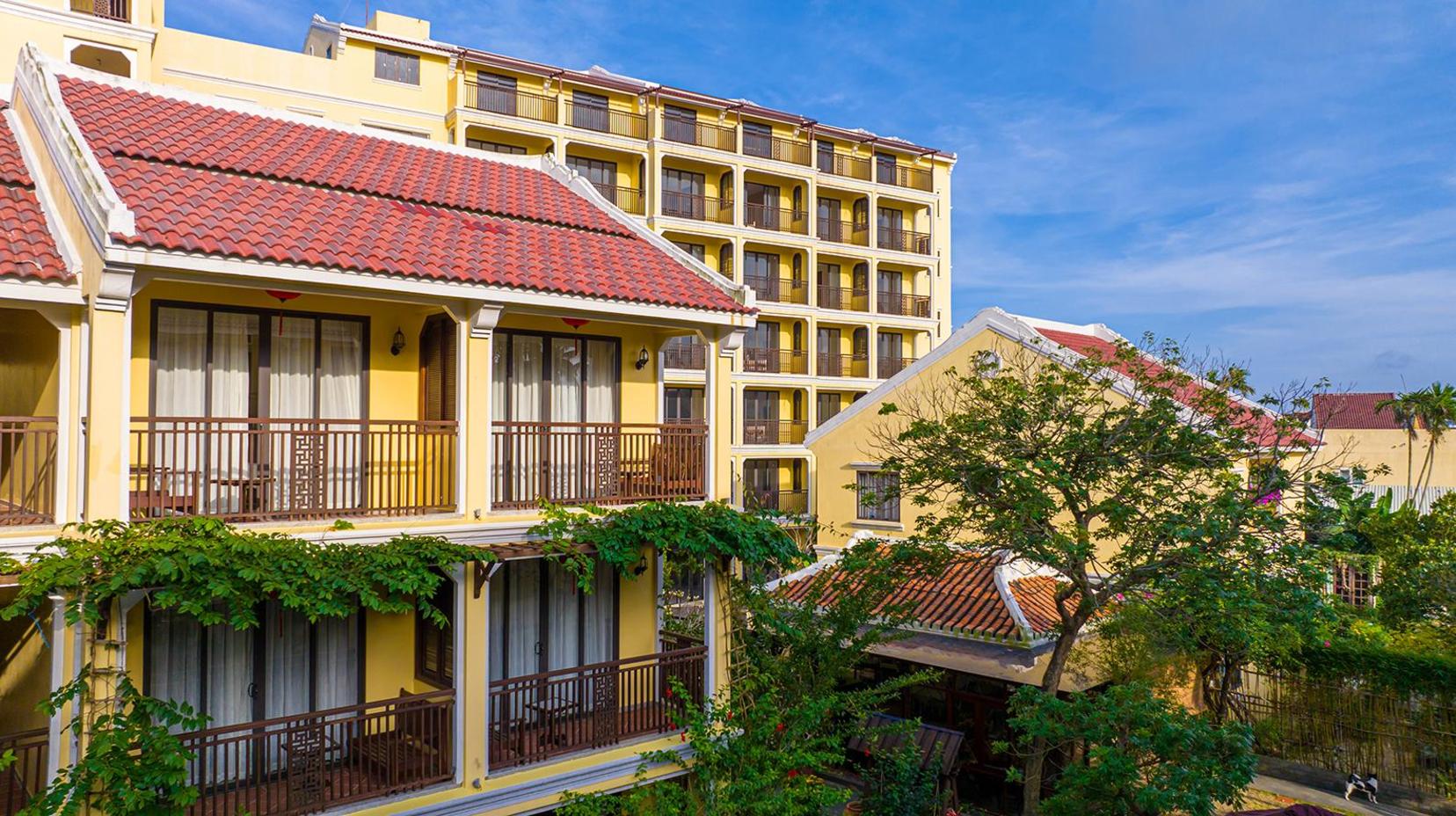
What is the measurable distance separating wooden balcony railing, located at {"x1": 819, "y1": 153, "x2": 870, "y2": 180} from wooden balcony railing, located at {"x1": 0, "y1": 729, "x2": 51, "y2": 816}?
43.5 m

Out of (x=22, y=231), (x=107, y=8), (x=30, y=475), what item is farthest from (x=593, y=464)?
(x=107, y=8)

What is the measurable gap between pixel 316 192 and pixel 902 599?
1323cm

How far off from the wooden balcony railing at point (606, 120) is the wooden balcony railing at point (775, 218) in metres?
6.32

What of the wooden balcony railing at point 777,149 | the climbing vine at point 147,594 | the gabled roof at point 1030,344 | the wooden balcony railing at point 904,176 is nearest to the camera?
the climbing vine at point 147,594

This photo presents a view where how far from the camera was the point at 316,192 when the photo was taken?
474 inches

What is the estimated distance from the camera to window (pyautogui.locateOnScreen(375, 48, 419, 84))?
3775cm

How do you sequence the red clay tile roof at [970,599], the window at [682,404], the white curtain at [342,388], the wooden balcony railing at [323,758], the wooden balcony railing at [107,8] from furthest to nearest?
1. the window at [682,404]
2. the wooden balcony railing at [107,8]
3. the red clay tile roof at [970,599]
4. the white curtain at [342,388]
5. the wooden balcony railing at [323,758]

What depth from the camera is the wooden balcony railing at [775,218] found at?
45.7 metres

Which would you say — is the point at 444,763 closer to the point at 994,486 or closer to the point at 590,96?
the point at 994,486

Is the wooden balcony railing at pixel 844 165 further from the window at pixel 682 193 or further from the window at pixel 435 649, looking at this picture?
the window at pixel 435 649

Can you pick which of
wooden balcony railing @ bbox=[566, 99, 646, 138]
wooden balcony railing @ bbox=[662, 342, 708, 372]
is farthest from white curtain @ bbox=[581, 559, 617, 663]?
wooden balcony railing @ bbox=[566, 99, 646, 138]

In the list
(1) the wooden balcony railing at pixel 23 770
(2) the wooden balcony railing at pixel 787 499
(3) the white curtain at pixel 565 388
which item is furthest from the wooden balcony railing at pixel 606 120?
(1) the wooden balcony railing at pixel 23 770

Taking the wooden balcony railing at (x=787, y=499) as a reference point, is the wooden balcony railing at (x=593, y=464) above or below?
above

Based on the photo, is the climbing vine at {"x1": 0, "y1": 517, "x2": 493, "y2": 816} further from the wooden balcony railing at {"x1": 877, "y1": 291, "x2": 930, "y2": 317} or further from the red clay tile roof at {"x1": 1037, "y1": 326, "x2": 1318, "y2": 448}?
the wooden balcony railing at {"x1": 877, "y1": 291, "x2": 930, "y2": 317}
